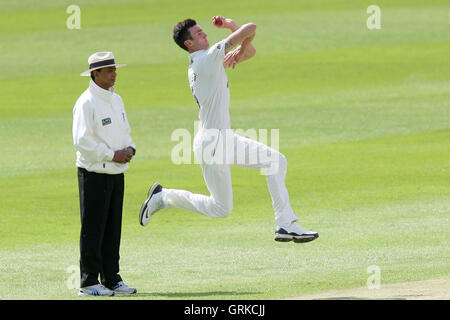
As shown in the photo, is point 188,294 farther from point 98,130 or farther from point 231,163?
point 98,130

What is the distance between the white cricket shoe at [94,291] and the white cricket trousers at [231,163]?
1.48 meters

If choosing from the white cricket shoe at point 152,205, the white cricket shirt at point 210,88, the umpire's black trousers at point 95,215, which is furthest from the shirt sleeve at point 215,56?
the white cricket shoe at point 152,205

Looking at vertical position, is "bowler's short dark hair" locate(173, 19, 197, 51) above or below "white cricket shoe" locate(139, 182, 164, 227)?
above

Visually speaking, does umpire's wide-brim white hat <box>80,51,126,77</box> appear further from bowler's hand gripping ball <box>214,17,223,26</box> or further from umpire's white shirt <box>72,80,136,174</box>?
bowler's hand gripping ball <box>214,17,223,26</box>

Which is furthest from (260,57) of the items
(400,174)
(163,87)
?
(400,174)

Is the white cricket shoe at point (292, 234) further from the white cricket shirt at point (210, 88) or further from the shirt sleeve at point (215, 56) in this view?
the shirt sleeve at point (215, 56)

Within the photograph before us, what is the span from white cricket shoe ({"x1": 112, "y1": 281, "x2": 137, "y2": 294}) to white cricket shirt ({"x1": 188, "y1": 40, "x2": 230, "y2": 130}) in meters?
1.90

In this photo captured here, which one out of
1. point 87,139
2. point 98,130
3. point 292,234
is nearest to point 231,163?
point 292,234

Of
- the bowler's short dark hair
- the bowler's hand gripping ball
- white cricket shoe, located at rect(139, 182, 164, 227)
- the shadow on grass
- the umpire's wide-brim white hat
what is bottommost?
the shadow on grass

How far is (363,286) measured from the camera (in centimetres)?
1014

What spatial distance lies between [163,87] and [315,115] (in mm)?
5668

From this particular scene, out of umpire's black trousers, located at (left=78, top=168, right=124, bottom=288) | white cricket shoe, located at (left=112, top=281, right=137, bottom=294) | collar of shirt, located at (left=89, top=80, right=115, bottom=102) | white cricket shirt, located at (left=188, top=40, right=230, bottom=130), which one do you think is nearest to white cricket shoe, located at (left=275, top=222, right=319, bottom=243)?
white cricket shirt, located at (left=188, top=40, right=230, bottom=130)

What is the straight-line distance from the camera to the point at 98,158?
989 centimetres

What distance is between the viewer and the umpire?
9.97m
